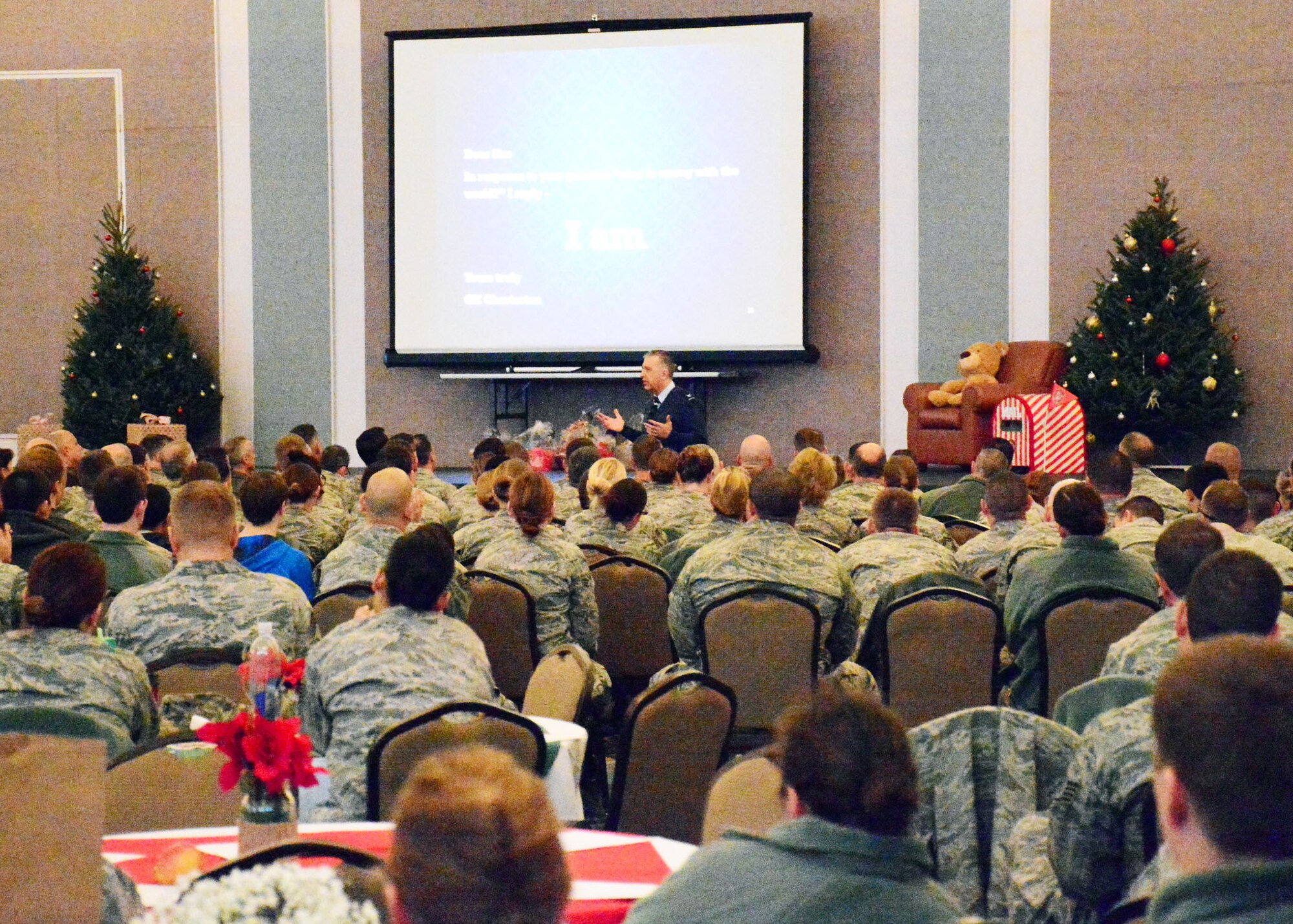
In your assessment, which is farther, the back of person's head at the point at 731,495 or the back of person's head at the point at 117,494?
the back of person's head at the point at 731,495

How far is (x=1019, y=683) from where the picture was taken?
4.64 meters

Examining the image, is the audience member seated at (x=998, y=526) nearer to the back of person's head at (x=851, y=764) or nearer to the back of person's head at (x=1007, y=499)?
the back of person's head at (x=1007, y=499)

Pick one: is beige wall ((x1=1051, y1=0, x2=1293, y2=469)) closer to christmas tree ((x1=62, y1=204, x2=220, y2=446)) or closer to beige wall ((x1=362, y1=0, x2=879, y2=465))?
beige wall ((x1=362, y1=0, x2=879, y2=465))

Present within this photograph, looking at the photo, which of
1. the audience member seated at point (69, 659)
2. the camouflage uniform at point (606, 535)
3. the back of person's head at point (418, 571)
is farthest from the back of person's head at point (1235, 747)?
the camouflage uniform at point (606, 535)

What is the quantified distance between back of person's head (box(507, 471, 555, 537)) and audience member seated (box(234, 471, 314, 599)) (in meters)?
0.80

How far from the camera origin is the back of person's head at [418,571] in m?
3.34

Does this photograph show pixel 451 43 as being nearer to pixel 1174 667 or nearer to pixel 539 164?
pixel 539 164

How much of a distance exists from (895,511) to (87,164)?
407 inches

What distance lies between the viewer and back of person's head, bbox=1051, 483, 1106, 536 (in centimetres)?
468

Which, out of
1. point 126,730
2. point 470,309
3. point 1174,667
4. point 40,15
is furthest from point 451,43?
point 1174,667

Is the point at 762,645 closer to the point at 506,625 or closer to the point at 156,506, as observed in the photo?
the point at 506,625

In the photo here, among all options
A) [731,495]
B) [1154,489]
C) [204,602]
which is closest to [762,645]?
[731,495]

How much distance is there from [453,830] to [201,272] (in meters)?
12.7

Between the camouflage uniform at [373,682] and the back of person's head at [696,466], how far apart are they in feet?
13.0
